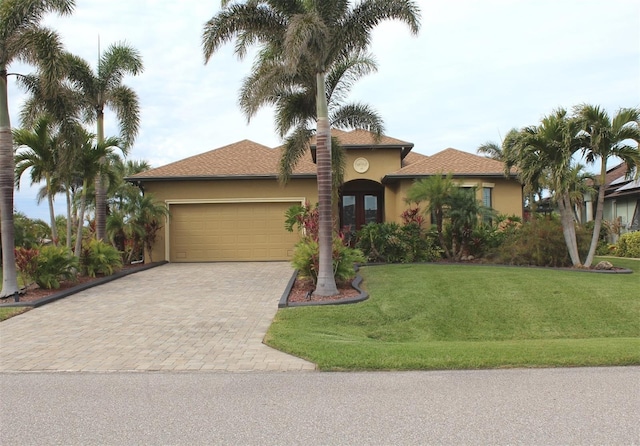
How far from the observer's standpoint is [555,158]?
1417cm

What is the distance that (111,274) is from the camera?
15.1 m

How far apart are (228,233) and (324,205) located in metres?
9.57

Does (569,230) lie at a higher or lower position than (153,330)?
higher

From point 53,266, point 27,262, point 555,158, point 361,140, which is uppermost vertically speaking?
point 361,140

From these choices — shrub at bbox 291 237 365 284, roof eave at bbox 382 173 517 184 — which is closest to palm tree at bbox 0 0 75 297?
shrub at bbox 291 237 365 284

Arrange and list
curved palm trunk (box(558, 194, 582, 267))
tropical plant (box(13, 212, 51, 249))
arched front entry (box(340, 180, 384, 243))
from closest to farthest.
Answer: curved palm trunk (box(558, 194, 582, 267)) → tropical plant (box(13, 212, 51, 249)) → arched front entry (box(340, 180, 384, 243))

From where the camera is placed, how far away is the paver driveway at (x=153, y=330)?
6.42 meters

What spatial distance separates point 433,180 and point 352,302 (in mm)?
7521

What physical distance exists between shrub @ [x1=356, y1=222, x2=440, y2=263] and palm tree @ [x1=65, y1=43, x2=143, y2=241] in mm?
8989

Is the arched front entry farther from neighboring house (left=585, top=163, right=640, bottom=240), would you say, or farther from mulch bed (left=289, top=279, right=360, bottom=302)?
neighboring house (left=585, top=163, right=640, bottom=240)

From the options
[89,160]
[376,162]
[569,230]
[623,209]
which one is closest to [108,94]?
[89,160]

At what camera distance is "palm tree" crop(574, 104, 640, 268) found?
43.7 feet

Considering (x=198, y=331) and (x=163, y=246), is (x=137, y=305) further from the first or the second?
(x=163, y=246)

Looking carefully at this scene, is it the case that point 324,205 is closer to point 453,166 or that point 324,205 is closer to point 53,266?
point 53,266
